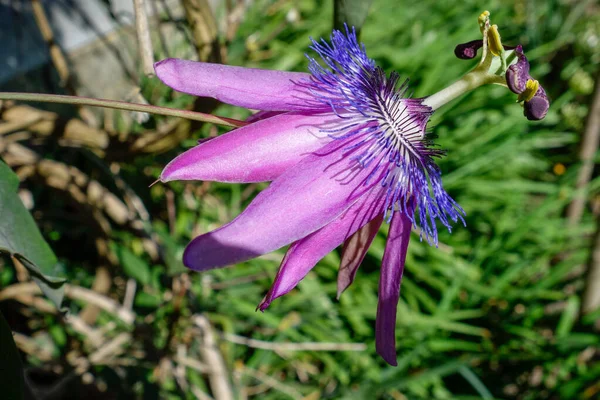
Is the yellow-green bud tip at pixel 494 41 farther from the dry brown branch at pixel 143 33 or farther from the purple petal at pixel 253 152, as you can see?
the dry brown branch at pixel 143 33

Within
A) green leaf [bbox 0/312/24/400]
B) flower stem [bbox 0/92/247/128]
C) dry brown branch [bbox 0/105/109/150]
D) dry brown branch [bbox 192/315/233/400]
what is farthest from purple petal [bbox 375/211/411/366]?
dry brown branch [bbox 192/315/233/400]

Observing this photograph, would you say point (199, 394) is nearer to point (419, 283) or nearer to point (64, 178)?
point (64, 178)

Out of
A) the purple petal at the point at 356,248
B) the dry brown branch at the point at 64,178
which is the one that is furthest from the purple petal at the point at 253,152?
the dry brown branch at the point at 64,178

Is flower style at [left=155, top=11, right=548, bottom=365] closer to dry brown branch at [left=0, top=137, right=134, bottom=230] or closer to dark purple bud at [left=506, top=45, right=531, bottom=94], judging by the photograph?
dark purple bud at [left=506, top=45, right=531, bottom=94]

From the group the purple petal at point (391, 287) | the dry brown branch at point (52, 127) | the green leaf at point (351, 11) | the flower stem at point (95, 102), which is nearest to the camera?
the flower stem at point (95, 102)

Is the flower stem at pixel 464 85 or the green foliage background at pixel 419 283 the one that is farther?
the green foliage background at pixel 419 283

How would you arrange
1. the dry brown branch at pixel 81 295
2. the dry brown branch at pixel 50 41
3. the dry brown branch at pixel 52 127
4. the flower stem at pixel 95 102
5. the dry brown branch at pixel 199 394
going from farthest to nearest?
the dry brown branch at pixel 199 394 < the dry brown branch at pixel 81 295 < the dry brown branch at pixel 50 41 < the dry brown branch at pixel 52 127 < the flower stem at pixel 95 102
